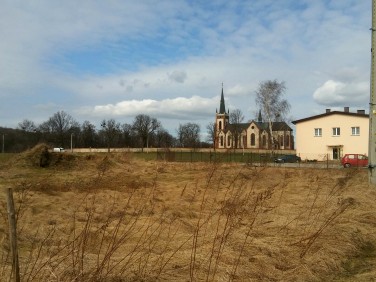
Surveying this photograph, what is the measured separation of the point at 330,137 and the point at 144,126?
5654cm

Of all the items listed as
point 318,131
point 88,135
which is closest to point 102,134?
point 88,135

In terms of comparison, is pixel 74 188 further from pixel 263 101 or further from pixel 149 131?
pixel 149 131

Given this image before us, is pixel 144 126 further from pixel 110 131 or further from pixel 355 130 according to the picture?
pixel 355 130

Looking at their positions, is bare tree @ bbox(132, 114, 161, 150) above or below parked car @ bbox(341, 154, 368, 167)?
above

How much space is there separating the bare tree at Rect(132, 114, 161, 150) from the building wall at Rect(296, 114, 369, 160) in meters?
50.2

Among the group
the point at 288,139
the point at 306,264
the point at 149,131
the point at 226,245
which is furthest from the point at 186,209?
the point at 149,131

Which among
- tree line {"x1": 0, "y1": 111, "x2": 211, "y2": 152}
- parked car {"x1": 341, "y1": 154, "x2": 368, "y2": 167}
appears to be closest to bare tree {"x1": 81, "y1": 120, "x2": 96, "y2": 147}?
tree line {"x1": 0, "y1": 111, "x2": 211, "y2": 152}

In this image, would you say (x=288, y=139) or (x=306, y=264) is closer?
(x=306, y=264)

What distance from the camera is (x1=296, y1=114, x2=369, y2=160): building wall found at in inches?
2228

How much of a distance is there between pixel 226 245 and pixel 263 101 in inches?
2161

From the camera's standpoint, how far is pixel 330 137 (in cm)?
5906

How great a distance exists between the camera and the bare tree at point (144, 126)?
4144 inches

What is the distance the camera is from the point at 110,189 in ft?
46.9

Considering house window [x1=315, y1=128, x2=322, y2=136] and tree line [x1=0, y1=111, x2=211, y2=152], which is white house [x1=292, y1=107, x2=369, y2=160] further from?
tree line [x1=0, y1=111, x2=211, y2=152]
